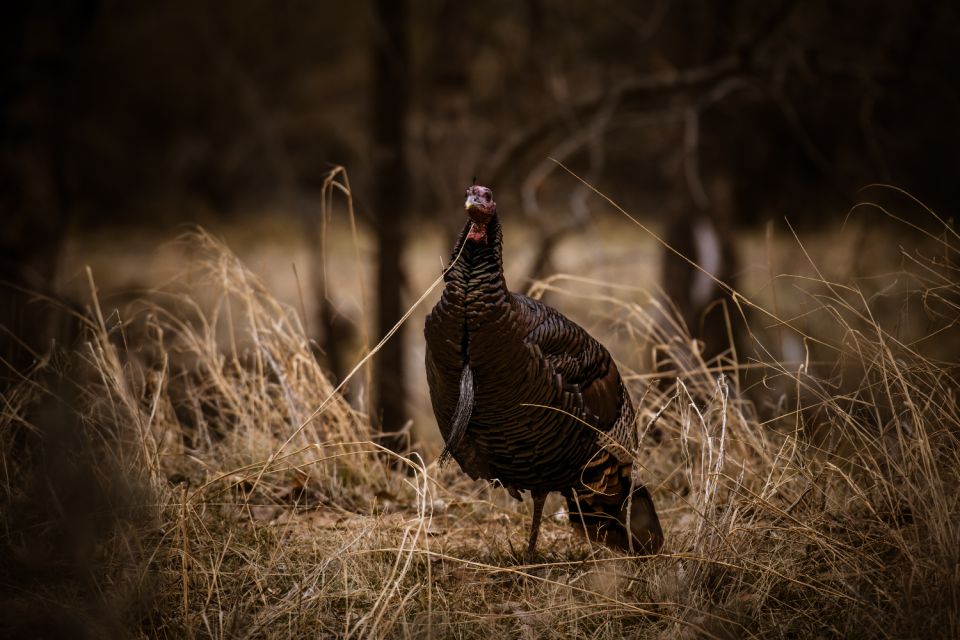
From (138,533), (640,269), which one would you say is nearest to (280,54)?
(640,269)

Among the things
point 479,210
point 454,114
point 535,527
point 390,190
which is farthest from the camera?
point 390,190

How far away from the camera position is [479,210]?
225 centimetres

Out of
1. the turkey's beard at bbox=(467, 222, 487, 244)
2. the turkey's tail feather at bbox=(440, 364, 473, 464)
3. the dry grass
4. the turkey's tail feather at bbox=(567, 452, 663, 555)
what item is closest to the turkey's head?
the turkey's beard at bbox=(467, 222, 487, 244)

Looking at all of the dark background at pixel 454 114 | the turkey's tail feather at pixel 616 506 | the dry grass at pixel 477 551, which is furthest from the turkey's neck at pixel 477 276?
the dark background at pixel 454 114

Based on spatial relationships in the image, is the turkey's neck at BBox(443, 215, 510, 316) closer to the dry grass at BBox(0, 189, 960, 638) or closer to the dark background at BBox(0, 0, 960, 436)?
the dry grass at BBox(0, 189, 960, 638)

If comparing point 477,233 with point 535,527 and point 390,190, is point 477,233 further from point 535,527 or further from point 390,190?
point 390,190

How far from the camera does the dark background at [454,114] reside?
5113 mm

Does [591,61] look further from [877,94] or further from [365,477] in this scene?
[365,477]

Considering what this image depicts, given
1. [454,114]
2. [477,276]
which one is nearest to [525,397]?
[477,276]

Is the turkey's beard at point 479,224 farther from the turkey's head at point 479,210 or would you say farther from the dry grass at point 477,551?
the dry grass at point 477,551

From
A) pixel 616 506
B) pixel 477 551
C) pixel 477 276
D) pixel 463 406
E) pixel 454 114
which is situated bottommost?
pixel 477 551

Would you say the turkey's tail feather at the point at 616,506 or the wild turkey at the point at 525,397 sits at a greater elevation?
the wild turkey at the point at 525,397

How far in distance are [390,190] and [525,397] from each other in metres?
4.03

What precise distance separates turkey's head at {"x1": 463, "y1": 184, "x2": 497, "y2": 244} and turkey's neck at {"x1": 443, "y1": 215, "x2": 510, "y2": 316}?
0.05ft
